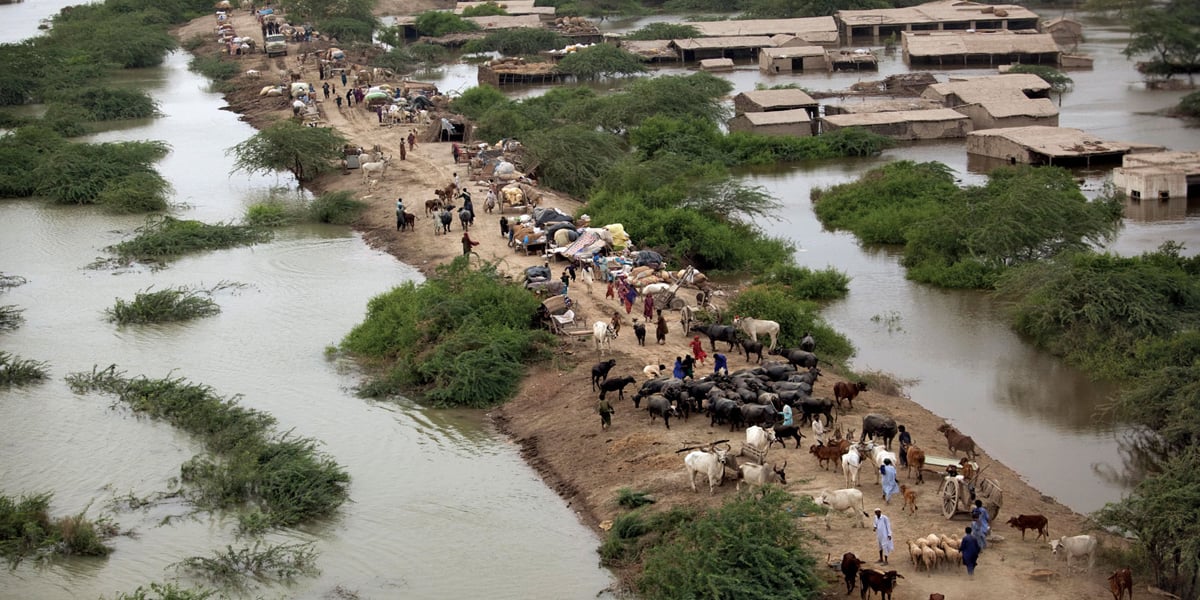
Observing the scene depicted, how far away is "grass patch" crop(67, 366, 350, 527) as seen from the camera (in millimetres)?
16719

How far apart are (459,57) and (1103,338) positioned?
44945 mm

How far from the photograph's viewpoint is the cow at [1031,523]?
13.7 m

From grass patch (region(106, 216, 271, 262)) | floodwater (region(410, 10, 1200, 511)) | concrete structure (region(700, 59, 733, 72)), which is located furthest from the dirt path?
concrete structure (region(700, 59, 733, 72))

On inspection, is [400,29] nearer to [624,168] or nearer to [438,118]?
[438,118]

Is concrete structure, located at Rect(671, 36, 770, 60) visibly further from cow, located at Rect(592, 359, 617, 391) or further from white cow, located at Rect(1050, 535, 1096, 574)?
white cow, located at Rect(1050, 535, 1096, 574)

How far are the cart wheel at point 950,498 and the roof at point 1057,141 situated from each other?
21780 mm

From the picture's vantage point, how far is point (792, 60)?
53.9 metres

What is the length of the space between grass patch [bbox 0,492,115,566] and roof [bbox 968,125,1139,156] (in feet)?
84.5

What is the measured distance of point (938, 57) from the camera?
53.5 metres

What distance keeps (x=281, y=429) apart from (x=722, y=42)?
42.0m

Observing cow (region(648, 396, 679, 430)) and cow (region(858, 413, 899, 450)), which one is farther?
cow (region(648, 396, 679, 430))

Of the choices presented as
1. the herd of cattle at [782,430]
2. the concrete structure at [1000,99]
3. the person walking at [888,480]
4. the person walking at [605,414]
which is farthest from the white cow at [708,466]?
the concrete structure at [1000,99]

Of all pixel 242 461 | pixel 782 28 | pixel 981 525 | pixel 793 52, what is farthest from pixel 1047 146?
pixel 782 28

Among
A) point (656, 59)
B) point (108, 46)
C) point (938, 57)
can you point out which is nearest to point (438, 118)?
point (656, 59)
